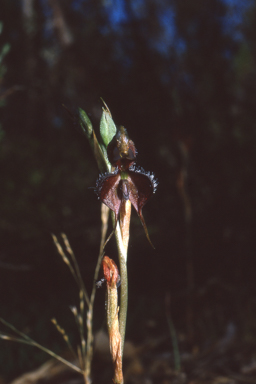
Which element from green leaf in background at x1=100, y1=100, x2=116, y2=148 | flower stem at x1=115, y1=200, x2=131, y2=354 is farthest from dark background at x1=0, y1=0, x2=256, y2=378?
flower stem at x1=115, y1=200, x2=131, y2=354

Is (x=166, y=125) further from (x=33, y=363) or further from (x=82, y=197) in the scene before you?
(x=33, y=363)

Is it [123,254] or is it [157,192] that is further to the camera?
[157,192]

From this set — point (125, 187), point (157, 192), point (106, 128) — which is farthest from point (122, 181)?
point (157, 192)

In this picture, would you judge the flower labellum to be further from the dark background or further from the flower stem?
the dark background

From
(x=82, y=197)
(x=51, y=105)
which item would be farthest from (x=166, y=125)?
(x=51, y=105)

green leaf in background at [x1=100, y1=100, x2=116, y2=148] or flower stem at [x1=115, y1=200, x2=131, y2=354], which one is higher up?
green leaf in background at [x1=100, y1=100, x2=116, y2=148]

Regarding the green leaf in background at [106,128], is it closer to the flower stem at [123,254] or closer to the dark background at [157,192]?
the flower stem at [123,254]

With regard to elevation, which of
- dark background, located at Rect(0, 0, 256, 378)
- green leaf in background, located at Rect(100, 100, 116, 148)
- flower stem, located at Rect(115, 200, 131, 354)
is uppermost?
dark background, located at Rect(0, 0, 256, 378)

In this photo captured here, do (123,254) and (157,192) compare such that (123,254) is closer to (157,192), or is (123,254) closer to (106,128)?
(106,128)
